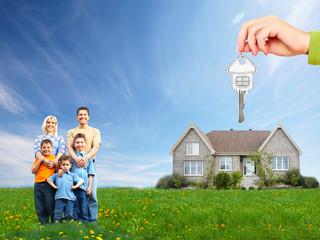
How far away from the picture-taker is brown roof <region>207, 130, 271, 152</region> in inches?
1167

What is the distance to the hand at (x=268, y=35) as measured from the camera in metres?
1.75

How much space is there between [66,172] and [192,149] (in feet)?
74.2

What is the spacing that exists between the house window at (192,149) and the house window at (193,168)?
0.75 m

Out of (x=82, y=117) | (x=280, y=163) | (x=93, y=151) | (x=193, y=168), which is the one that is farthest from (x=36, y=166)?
(x=280, y=163)

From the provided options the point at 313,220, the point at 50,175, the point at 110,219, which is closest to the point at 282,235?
the point at 313,220

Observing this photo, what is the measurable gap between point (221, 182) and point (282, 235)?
18942mm

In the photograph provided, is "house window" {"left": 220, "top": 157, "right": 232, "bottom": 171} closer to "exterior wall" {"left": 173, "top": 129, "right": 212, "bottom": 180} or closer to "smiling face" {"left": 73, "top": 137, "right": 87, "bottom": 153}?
"exterior wall" {"left": 173, "top": 129, "right": 212, "bottom": 180}

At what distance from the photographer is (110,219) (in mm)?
9500

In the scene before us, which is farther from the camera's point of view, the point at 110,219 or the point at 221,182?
the point at 221,182

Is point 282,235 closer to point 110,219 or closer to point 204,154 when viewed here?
point 110,219

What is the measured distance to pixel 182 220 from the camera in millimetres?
9195

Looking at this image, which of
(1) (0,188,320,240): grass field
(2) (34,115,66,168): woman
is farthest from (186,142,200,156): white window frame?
(2) (34,115,66,168): woman

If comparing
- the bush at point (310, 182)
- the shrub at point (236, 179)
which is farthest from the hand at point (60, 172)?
the bush at point (310, 182)

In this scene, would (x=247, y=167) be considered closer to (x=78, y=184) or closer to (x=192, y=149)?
(x=192, y=149)
